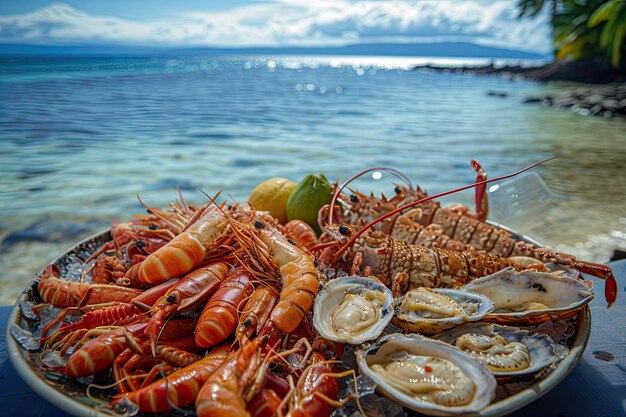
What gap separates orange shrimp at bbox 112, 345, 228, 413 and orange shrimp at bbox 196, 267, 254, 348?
0.51ft

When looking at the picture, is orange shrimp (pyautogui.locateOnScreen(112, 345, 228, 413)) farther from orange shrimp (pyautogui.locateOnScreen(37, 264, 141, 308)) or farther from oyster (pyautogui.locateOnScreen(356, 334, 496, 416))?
orange shrimp (pyautogui.locateOnScreen(37, 264, 141, 308))

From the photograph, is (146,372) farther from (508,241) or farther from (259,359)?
(508,241)

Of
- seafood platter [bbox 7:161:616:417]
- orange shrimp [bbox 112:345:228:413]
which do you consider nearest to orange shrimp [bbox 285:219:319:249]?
seafood platter [bbox 7:161:616:417]

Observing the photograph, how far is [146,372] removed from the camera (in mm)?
1378

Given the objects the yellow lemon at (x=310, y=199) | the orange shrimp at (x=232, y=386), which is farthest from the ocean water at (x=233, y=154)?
the orange shrimp at (x=232, y=386)

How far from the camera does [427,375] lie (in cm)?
126

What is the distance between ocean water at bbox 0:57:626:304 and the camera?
15.9 ft

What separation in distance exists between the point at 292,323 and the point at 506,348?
27.1 inches

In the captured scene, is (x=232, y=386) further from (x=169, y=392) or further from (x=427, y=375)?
(x=427, y=375)

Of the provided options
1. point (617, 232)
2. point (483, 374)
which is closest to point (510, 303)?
point (483, 374)

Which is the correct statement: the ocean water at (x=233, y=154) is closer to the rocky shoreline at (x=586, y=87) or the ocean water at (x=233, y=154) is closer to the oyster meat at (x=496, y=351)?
the rocky shoreline at (x=586, y=87)

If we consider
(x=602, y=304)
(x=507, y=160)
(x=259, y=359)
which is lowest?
(x=507, y=160)

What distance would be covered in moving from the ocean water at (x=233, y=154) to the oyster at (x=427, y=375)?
1.94 metres

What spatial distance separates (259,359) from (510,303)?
96 centimetres
